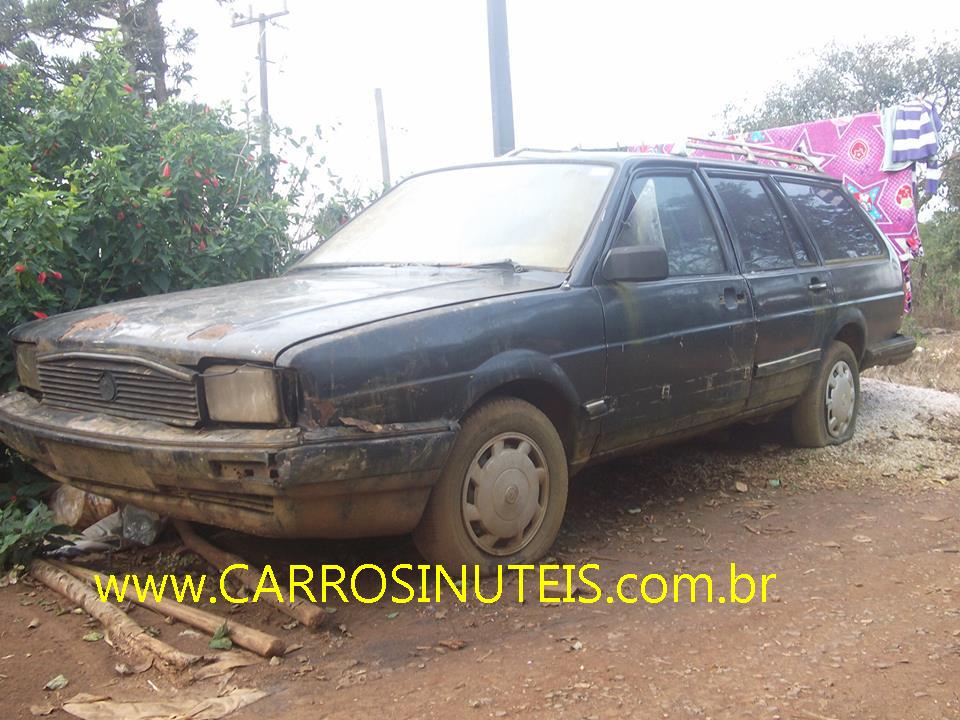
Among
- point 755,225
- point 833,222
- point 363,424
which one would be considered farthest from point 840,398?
point 363,424

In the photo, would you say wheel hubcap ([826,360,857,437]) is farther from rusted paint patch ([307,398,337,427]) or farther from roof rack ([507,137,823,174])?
rusted paint patch ([307,398,337,427])

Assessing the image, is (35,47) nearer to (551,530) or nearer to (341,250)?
(341,250)

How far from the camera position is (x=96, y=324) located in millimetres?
3561

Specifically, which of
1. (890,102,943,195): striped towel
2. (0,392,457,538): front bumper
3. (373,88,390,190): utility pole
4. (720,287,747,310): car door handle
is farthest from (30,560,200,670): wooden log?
(373,88,390,190): utility pole

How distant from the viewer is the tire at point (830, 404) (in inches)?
223

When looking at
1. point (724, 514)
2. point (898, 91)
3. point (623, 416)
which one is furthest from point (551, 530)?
point (898, 91)

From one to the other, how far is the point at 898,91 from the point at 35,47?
1792cm

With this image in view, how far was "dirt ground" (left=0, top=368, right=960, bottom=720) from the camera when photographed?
8.91ft

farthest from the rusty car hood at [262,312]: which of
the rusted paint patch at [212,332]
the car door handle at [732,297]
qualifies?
the car door handle at [732,297]

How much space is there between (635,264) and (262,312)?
1530 mm

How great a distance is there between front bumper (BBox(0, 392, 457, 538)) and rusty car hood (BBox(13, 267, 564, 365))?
0.27 meters

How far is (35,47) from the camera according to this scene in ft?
67.1

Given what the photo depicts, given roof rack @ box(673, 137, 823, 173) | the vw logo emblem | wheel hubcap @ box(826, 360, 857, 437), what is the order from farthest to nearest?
wheel hubcap @ box(826, 360, 857, 437), roof rack @ box(673, 137, 823, 173), the vw logo emblem

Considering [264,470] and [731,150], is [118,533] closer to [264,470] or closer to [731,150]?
[264,470]
